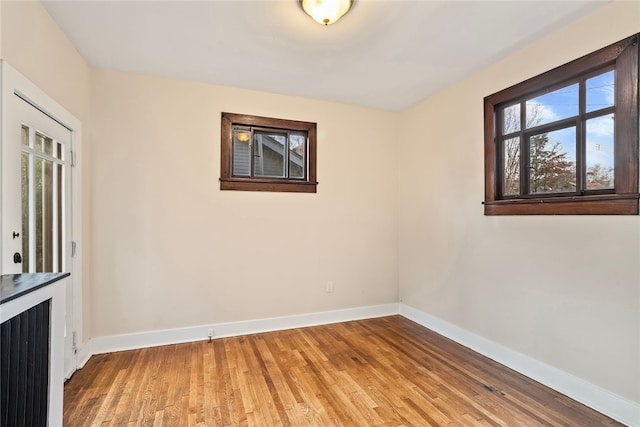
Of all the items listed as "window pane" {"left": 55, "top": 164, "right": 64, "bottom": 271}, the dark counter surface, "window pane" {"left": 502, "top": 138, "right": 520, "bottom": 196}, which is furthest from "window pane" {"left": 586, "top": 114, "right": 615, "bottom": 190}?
"window pane" {"left": 55, "top": 164, "right": 64, "bottom": 271}

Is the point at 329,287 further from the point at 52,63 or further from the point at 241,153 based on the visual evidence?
the point at 52,63

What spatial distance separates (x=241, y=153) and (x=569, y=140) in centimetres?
296

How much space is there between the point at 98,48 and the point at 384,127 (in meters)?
3.09

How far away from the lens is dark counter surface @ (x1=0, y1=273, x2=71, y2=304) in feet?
3.75

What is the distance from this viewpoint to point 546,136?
7.98ft

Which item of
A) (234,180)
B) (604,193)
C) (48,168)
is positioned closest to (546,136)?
(604,193)

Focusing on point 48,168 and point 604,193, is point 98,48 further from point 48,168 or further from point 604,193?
point 604,193

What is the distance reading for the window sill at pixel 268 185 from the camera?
10.7 feet

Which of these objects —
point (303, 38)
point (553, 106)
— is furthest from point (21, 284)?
point (553, 106)

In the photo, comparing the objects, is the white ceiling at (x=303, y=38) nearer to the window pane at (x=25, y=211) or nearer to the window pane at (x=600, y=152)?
the window pane at (x=600, y=152)

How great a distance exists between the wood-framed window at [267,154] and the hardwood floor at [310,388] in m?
1.69

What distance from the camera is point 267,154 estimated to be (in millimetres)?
3521

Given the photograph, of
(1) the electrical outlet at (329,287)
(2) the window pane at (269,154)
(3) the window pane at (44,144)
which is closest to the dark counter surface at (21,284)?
(3) the window pane at (44,144)

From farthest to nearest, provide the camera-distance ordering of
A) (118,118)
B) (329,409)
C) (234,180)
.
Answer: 1. (234,180)
2. (118,118)
3. (329,409)
